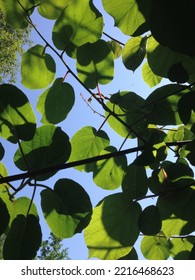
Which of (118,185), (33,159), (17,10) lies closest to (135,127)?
(118,185)

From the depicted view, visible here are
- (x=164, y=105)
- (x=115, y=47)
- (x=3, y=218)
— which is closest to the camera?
(x=3, y=218)

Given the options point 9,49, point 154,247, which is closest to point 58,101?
point 154,247

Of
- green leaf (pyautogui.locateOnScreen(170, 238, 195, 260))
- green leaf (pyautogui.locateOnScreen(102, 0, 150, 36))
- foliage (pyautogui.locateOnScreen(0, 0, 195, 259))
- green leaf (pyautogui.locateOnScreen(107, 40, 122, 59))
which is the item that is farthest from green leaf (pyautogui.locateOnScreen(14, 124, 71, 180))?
green leaf (pyautogui.locateOnScreen(107, 40, 122, 59))

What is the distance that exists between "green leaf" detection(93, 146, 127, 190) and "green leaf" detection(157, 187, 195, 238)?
0.53 ft

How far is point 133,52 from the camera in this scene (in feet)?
2.49

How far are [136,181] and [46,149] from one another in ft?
0.63

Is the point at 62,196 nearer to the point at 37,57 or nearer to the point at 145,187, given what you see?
the point at 145,187

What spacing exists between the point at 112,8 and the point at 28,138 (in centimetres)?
29

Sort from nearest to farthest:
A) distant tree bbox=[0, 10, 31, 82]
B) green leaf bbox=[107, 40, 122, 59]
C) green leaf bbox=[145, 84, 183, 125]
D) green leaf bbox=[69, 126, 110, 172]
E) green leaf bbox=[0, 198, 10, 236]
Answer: green leaf bbox=[0, 198, 10, 236] → green leaf bbox=[145, 84, 183, 125] → green leaf bbox=[69, 126, 110, 172] → green leaf bbox=[107, 40, 122, 59] → distant tree bbox=[0, 10, 31, 82]

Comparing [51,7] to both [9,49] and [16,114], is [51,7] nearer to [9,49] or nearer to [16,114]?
[16,114]

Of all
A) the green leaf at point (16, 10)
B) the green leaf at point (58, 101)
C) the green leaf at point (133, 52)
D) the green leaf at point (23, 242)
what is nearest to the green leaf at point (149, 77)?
the green leaf at point (133, 52)

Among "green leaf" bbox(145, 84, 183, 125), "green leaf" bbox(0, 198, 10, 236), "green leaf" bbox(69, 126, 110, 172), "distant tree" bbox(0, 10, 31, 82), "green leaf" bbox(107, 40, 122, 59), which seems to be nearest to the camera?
"green leaf" bbox(0, 198, 10, 236)

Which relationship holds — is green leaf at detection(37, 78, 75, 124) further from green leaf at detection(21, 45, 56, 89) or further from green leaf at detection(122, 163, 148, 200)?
green leaf at detection(122, 163, 148, 200)

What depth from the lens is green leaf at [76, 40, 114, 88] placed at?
0.71 meters
